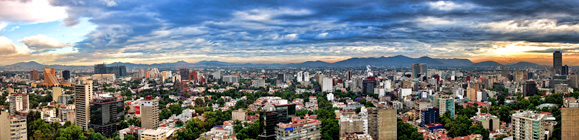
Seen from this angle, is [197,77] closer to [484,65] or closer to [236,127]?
[236,127]

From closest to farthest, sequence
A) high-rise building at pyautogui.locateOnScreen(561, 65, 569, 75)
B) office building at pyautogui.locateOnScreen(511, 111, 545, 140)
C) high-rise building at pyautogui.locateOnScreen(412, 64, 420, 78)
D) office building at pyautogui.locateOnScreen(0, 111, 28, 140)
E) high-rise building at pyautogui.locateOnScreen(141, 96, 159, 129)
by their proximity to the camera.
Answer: office building at pyautogui.locateOnScreen(0, 111, 28, 140)
office building at pyautogui.locateOnScreen(511, 111, 545, 140)
high-rise building at pyautogui.locateOnScreen(141, 96, 159, 129)
high-rise building at pyautogui.locateOnScreen(561, 65, 569, 75)
high-rise building at pyautogui.locateOnScreen(412, 64, 420, 78)

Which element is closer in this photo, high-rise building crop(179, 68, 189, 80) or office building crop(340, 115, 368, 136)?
office building crop(340, 115, 368, 136)

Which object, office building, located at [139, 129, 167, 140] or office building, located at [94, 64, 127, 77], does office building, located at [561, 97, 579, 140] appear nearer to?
office building, located at [139, 129, 167, 140]

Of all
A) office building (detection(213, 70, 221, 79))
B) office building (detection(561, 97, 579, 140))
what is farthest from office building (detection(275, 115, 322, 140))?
office building (detection(213, 70, 221, 79))

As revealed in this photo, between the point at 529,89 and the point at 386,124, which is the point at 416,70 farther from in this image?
the point at 386,124

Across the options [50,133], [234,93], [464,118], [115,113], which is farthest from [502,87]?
[50,133]

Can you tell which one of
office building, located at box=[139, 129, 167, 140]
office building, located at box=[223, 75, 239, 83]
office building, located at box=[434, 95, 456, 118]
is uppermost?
office building, located at box=[223, 75, 239, 83]

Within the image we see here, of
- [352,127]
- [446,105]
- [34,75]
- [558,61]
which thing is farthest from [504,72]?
[34,75]
